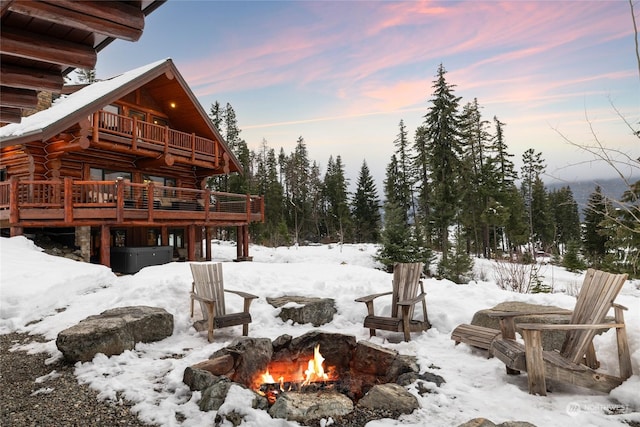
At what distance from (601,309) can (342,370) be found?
11.5 feet

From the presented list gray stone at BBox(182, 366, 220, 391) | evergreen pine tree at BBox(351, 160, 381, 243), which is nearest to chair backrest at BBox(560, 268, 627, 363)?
gray stone at BBox(182, 366, 220, 391)

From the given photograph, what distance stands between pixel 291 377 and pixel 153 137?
13.7 m

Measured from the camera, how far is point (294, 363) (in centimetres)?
540

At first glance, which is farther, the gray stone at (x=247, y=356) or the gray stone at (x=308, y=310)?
the gray stone at (x=308, y=310)

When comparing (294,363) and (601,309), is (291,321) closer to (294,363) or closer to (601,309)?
(294,363)

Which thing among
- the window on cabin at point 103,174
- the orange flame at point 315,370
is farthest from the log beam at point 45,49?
the window on cabin at point 103,174

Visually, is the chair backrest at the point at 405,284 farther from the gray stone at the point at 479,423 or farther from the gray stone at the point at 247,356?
the gray stone at the point at 479,423

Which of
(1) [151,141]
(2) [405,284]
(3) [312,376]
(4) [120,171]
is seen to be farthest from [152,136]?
(3) [312,376]

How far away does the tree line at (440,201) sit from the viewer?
18969 mm

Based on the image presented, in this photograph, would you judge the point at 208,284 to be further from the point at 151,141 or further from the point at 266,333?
the point at 151,141

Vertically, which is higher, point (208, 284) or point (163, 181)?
point (163, 181)

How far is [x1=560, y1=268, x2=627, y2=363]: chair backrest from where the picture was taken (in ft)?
12.8

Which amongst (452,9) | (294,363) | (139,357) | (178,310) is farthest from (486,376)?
(452,9)

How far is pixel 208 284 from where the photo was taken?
6109 mm
